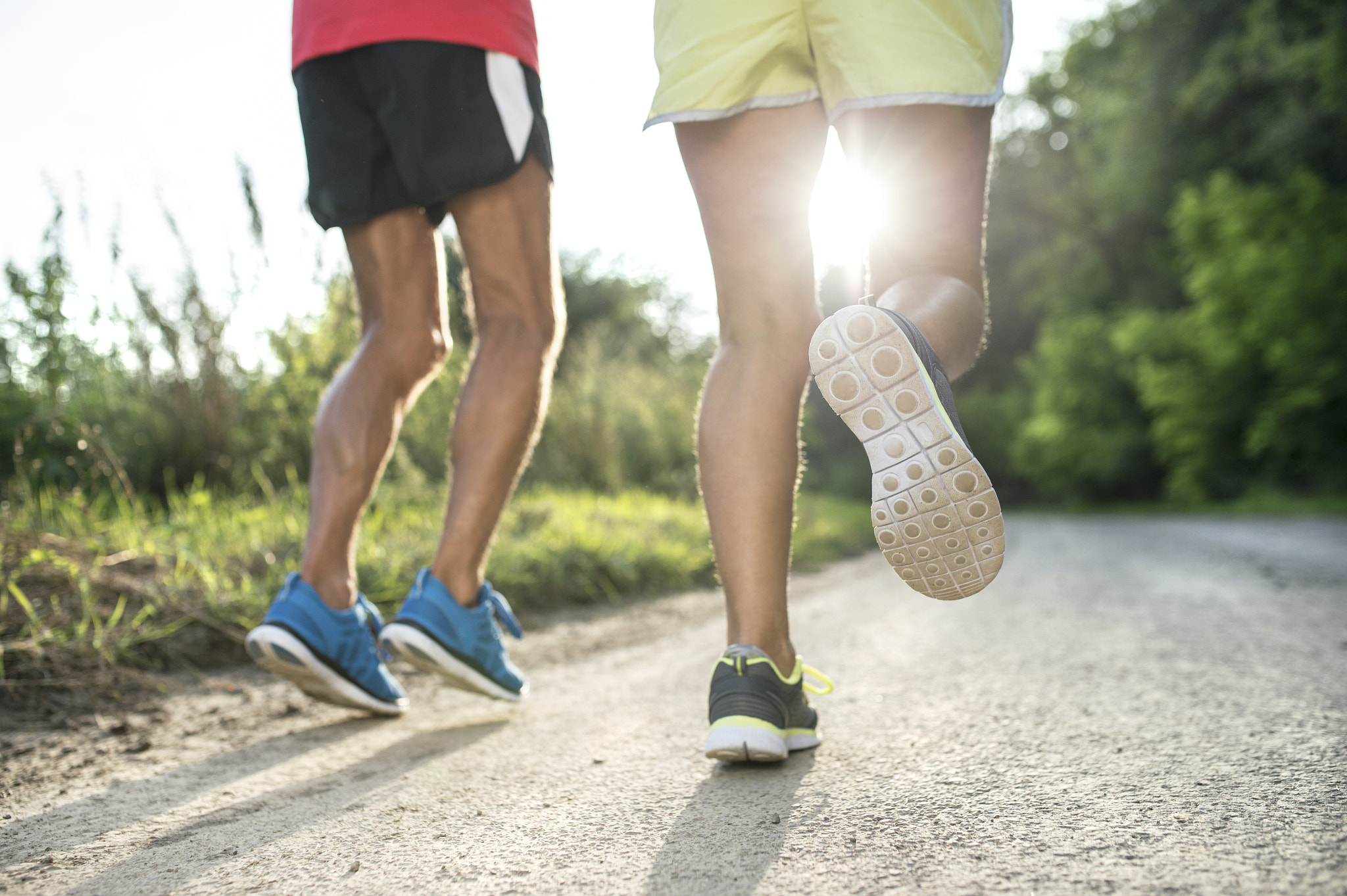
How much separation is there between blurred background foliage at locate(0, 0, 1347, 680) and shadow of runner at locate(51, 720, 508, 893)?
931 mm

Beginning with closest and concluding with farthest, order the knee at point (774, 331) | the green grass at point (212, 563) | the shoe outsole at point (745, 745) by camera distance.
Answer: the shoe outsole at point (745, 745), the knee at point (774, 331), the green grass at point (212, 563)

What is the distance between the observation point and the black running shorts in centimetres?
186

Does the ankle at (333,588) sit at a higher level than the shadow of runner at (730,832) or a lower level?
higher

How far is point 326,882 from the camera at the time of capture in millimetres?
1020

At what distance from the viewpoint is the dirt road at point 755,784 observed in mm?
991

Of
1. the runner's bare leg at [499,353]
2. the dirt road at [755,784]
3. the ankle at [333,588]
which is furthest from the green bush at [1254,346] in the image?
the ankle at [333,588]

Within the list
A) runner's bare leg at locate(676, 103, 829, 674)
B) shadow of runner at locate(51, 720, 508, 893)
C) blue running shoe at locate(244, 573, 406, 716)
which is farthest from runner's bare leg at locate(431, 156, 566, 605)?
runner's bare leg at locate(676, 103, 829, 674)

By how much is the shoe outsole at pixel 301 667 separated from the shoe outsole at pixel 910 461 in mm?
1087

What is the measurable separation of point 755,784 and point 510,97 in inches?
55.9

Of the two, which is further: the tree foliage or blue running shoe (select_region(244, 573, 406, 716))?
the tree foliage

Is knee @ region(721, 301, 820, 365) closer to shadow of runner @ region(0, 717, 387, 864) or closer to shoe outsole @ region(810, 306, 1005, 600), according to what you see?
shoe outsole @ region(810, 306, 1005, 600)

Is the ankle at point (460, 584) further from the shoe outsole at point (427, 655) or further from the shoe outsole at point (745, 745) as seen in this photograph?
the shoe outsole at point (745, 745)

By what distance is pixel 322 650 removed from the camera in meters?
1.76

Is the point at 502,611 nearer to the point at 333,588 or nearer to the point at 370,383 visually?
the point at 333,588
